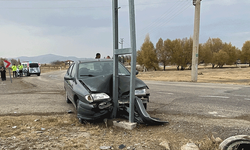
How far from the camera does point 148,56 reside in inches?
2190

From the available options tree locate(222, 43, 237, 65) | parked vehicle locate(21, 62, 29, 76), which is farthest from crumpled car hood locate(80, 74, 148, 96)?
tree locate(222, 43, 237, 65)

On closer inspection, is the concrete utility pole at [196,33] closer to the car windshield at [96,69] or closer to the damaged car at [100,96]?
the car windshield at [96,69]

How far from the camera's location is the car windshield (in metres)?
5.46

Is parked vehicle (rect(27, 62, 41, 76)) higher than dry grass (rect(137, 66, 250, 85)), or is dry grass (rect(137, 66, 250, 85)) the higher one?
parked vehicle (rect(27, 62, 41, 76))

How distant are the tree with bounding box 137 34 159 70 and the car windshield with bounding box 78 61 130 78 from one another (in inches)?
1983

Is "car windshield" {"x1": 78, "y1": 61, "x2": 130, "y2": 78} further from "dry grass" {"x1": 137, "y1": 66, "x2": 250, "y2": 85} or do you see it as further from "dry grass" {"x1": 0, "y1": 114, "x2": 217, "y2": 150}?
"dry grass" {"x1": 137, "y1": 66, "x2": 250, "y2": 85}

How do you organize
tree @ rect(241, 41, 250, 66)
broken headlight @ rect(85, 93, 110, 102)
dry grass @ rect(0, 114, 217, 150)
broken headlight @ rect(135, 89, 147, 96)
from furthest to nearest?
1. tree @ rect(241, 41, 250, 66)
2. broken headlight @ rect(135, 89, 147, 96)
3. broken headlight @ rect(85, 93, 110, 102)
4. dry grass @ rect(0, 114, 217, 150)

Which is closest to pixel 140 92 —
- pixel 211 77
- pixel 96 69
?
pixel 96 69

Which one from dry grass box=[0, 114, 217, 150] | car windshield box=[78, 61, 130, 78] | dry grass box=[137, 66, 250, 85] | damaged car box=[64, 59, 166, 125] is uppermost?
car windshield box=[78, 61, 130, 78]

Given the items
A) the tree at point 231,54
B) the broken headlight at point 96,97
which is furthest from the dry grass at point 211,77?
the tree at point 231,54

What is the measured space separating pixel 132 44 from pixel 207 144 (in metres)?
2.19

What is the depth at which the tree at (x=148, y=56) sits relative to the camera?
55.8m

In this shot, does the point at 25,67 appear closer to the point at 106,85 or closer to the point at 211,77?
the point at 211,77

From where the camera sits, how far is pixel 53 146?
127 inches
